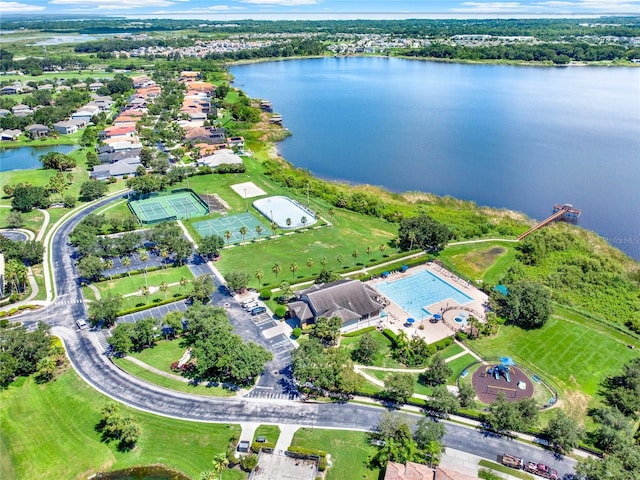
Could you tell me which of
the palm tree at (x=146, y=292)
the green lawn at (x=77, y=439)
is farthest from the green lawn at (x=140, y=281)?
the green lawn at (x=77, y=439)

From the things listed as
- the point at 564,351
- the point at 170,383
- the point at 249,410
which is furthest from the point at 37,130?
the point at 564,351

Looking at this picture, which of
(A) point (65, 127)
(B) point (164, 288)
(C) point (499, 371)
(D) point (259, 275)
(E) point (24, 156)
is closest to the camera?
(C) point (499, 371)

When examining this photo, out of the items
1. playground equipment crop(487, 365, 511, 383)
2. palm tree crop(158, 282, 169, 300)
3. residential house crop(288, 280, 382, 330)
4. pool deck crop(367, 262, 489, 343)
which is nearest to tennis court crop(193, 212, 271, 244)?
palm tree crop(158, 282, 169, 300)

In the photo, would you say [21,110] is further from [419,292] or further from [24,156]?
[419,292]

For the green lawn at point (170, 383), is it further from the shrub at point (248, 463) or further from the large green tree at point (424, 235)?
the large green tree at point (424, 235)

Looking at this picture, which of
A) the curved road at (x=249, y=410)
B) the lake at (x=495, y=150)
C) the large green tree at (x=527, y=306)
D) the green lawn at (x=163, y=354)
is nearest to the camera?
the curved road at (x=249, y=410)

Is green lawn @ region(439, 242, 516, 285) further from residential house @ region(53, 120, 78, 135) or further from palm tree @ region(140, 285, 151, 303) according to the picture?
residential house @ region(53, 120, 78, 135)

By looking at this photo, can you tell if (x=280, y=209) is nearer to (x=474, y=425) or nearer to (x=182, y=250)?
(x=182, y=250)
